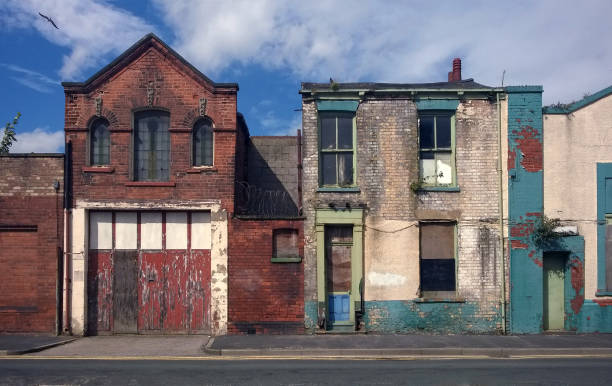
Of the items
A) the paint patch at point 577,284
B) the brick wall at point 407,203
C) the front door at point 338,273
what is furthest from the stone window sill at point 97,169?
the paint patch at point 577,284

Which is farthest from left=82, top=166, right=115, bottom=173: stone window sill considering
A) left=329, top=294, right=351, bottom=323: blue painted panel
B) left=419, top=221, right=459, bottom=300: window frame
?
left=419, top=221, right=459, bottom=300: window frame

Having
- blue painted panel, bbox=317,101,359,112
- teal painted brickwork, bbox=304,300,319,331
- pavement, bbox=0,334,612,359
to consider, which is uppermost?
blue painted panel, bbox=317,101,359,112

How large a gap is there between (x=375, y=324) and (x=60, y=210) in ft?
31.0

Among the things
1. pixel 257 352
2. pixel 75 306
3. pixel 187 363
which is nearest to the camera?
pixel 187 363

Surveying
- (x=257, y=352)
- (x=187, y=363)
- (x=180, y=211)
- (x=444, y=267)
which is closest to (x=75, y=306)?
(x=180, y=211)

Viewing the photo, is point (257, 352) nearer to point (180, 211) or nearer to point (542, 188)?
point (180, 211)

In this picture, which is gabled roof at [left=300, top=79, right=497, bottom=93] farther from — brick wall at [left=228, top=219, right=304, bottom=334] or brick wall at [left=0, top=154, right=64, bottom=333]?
brick wall at [left=0, top=154, right=64, bottom=333]

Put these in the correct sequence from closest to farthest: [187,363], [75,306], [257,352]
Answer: [187,363] → [257,352] → [75,306]

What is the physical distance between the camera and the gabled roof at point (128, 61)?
12.8m

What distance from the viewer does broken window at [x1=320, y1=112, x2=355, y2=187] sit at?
1324 centimetres

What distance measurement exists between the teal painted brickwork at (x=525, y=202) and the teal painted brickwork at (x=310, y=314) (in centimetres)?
554

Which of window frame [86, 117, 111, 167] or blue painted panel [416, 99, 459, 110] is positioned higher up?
blue painted panel [416, 99, 459, 110]

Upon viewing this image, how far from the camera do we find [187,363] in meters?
9.67

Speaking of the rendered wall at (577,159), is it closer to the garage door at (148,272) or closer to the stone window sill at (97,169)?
the garage door at (148,272)
